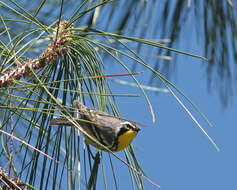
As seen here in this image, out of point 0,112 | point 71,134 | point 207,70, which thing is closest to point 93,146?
point 71,134

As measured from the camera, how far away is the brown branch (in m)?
0.85

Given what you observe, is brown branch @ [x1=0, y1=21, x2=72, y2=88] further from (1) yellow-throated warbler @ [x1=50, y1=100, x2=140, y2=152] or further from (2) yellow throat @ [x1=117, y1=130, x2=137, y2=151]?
(2) yellow throat @ [x1=117, y1=130, x2=137, y2=151]

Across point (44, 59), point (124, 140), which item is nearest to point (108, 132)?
point (124, 140)

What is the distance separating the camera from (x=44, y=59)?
0.88 m

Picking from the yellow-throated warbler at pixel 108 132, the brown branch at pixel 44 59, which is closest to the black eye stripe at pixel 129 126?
the yellow-throated warbler at pixel 108 132

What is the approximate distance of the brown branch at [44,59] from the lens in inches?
33.4

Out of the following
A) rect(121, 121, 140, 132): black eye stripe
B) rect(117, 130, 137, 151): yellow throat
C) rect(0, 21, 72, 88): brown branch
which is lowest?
rect(117, 130, 137, 151): yellow throat

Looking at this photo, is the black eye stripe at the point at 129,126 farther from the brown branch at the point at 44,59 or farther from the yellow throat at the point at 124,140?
the brown branch at the point at 44,59

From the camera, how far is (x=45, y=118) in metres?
0.94

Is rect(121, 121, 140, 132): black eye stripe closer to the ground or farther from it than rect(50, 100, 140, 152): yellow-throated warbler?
farther from it

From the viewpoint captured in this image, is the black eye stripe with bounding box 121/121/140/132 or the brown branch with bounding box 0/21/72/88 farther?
the black eye stripe with bounding box 121/121/140/132

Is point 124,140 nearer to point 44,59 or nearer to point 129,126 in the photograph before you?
point 129,126

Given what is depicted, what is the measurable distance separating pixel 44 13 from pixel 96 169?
2.27 ft

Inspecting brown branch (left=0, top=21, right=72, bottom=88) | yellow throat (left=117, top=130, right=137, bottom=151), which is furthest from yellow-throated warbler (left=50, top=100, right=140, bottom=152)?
brown branch (left=0, top=21, right=72, bottom=88)
